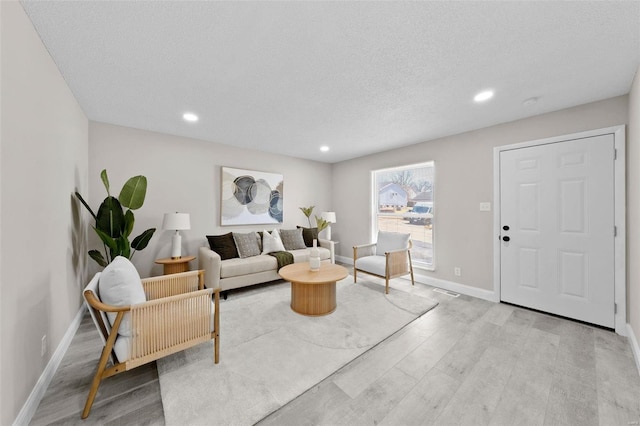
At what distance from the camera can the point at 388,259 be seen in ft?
11.0

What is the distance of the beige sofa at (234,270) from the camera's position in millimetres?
3176

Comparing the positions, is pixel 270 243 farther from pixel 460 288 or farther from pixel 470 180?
pixel 470 180

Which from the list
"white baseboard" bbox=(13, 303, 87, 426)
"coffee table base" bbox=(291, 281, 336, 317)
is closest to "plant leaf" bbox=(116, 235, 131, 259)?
"white baseboard" bbox=(13, 303, 87, 426)

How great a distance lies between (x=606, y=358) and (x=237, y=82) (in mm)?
3952

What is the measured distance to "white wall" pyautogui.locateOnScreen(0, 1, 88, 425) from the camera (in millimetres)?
1230

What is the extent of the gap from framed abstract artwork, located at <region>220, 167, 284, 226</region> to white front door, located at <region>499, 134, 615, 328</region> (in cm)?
368

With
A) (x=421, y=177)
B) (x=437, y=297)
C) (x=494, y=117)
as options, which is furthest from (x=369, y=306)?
(x=494, y=117)

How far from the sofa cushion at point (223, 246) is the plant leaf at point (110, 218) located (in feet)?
3.85

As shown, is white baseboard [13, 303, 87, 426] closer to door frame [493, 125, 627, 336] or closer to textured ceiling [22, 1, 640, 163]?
textured ceiling [22, 1, 640, 163]

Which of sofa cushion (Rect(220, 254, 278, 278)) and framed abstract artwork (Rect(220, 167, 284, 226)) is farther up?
framed abstract artwork (Rect(220, 167, 284, 226))

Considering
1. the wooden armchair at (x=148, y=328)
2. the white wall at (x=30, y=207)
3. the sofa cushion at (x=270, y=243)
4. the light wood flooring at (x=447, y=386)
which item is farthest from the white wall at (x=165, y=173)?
the wooden armchair at (x=148, y=328)

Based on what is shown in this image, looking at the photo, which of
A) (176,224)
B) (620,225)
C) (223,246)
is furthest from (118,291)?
(620,225)

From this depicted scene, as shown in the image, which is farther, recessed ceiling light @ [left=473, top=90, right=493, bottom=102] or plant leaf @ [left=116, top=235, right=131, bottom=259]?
plant leaf @ [left=116, top=235, right=131, bottom=259]

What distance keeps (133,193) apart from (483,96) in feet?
13.3
